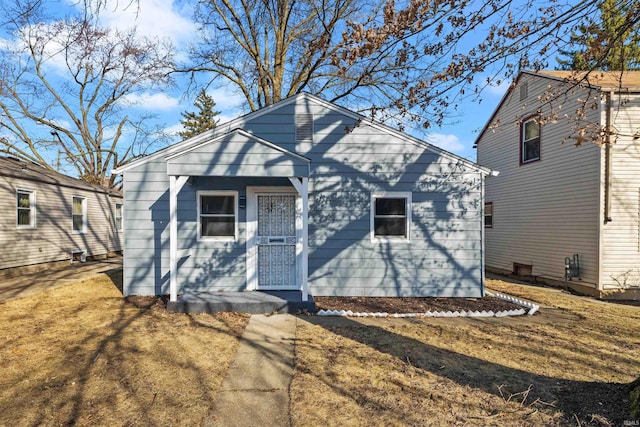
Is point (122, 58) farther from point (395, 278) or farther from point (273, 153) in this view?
point (395, 278)

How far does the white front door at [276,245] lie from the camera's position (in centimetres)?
734

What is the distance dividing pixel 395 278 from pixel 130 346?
5198mm

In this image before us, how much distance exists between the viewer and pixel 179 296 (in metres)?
6.78

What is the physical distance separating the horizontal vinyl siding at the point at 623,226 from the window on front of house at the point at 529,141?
96.0 inches

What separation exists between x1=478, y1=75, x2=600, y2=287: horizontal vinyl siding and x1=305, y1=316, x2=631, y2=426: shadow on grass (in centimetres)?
539

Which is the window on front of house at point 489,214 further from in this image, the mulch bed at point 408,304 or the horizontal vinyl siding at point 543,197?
the mulch bed at point 408,304

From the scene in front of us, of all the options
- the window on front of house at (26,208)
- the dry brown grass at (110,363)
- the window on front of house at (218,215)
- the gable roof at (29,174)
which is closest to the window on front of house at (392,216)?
the window on front of house at (218,215)

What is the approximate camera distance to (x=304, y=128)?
744 centimetres

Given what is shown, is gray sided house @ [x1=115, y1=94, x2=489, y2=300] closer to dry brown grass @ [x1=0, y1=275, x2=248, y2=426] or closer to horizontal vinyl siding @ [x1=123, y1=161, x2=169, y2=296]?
horizontal vinyl siding @ [x1=123, y1=161, x2=169, y2=296]

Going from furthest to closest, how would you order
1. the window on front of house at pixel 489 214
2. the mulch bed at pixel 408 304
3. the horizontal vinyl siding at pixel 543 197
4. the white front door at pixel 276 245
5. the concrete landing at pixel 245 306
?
the window on front of house at pixel 489 214 → the horizontal vinyl siding at pixel 543 197 → the white front door at pixel 276 245 → the mulch bed at pixel 408 304 → the concrete landing at pixel 245 306

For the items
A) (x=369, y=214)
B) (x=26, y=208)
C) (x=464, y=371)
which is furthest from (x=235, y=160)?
(x=26, y=208)

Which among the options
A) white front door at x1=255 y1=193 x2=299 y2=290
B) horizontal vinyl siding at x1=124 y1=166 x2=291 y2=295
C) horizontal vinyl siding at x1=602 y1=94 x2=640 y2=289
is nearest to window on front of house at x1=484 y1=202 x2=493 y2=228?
horizontal vinyl siding at x1=602 y1=94 x2=640 y2=289

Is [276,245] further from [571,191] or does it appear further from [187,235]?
[571,191]

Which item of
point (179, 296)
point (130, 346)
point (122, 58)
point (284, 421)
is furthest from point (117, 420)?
point (122, 58)
